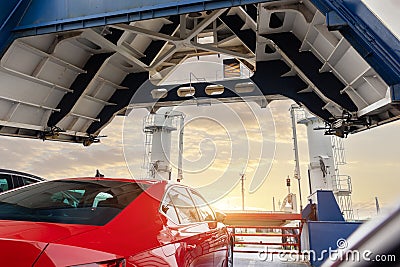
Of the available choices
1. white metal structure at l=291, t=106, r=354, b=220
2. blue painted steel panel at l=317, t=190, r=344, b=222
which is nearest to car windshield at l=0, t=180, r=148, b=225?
blue painted steel panel at l=317, t=190, r=344, b=222

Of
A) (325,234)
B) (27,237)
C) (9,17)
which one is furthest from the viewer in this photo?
(9,17)

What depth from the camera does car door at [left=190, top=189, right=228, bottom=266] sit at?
3059 mm

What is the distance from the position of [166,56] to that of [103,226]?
7.77m

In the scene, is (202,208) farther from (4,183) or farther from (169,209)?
(4,183)

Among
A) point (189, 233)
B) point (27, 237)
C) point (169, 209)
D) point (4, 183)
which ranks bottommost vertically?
point (27, 237)

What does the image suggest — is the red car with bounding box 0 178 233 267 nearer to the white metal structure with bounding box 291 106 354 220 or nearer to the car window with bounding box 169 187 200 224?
the car window with bounding box 169 187 200 224

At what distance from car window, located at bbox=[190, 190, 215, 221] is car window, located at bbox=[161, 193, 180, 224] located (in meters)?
0.84

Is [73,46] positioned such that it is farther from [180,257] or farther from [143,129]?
[180,257]

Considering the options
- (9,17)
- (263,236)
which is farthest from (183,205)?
(9,17)

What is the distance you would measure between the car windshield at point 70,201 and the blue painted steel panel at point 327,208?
440cm

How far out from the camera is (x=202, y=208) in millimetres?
3482

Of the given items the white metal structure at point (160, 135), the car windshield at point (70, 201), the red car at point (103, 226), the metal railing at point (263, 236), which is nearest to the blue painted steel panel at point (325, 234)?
the metal railing at point (263, 236)

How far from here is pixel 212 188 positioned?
420cm

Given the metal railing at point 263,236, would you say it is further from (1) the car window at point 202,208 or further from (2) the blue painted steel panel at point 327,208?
(1) the car window at point 202,208
